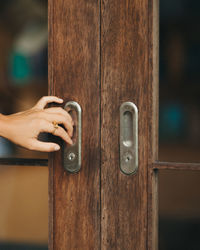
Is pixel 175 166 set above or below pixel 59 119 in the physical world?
below

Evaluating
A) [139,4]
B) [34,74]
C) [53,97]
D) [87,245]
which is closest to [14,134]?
[53,97]

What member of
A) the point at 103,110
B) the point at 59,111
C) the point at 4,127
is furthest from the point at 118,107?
the point at 4,127

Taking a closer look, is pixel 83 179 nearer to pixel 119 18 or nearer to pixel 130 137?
pixel 130 137

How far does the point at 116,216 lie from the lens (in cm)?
104

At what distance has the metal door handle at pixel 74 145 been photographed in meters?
1.07

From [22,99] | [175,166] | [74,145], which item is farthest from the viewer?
[22,99]

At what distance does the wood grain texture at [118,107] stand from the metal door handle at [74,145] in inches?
2.8

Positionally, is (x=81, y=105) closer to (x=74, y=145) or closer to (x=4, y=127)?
(x=74, y=145)

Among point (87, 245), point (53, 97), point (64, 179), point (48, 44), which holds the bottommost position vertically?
point (87, 245)

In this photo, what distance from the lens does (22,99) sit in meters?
1.21

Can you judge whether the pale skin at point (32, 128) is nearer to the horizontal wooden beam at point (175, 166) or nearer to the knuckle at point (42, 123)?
the knuckle at point (42, 123)

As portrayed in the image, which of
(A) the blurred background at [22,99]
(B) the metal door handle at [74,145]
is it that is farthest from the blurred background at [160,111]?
(B) the metal door handle at [74,145]

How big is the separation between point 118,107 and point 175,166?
0.22 meters

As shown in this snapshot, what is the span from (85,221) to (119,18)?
1.86 feet
